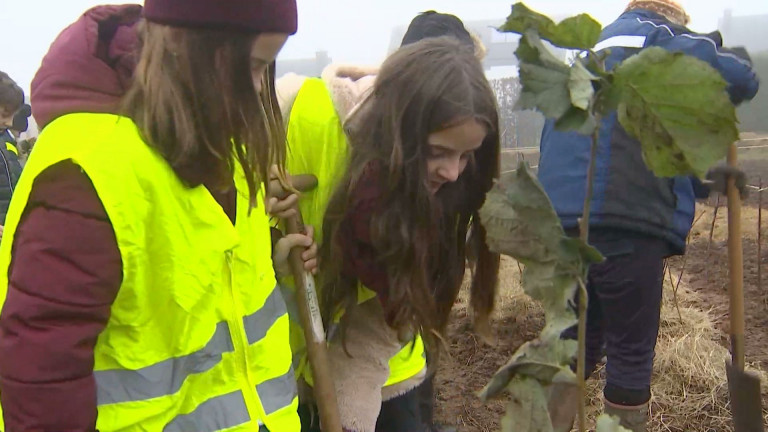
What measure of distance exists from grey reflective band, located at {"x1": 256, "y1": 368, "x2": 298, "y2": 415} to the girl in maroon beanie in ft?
0.19

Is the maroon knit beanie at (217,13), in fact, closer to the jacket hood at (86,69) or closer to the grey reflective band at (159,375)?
the jacket hood at (86,69)

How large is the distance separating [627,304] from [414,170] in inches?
40.2

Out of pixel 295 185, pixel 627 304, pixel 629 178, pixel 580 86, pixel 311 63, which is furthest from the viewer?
pixel 311 63

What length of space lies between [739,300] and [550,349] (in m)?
1.77

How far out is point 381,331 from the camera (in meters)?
1.72

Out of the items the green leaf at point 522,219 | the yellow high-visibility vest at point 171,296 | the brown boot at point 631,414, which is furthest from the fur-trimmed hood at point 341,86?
the brown boot at point 631,414

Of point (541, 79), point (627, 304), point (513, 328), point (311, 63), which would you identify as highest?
point (541, 79)

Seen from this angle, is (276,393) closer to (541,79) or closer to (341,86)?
(341,86)

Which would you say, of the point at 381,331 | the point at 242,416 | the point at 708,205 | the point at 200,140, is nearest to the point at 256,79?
the point at 200,140

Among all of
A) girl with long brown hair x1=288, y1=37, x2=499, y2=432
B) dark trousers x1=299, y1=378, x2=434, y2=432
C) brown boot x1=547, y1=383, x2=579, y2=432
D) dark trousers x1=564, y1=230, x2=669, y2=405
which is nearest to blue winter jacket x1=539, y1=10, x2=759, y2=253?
dark trousers x1=564, y1=230, x2=669, y2=405

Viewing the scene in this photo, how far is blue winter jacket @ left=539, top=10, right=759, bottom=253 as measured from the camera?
1.93m

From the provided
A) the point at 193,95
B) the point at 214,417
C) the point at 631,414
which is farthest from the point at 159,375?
the point at 631,414

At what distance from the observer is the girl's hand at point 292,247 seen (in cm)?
148

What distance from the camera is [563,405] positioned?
0.56m
